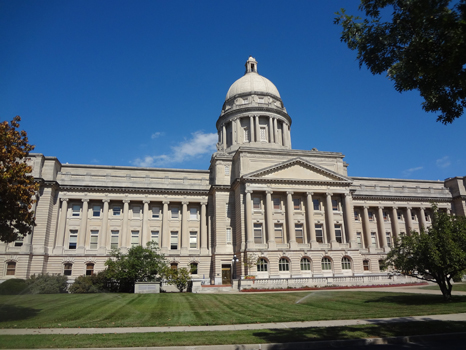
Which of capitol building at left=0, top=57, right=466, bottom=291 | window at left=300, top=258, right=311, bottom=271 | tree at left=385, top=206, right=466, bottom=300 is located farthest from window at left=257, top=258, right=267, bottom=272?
tree at left=385, top=206, right=466, bottom=300

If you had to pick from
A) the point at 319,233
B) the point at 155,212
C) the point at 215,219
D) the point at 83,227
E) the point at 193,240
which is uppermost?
the point at 155,212

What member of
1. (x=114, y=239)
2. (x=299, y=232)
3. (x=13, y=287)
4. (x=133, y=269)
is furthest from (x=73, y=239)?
(x=299, y=232)

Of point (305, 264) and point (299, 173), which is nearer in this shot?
point (305, 264)

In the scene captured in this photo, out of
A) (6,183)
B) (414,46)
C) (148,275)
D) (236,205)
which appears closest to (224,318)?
(6,183)

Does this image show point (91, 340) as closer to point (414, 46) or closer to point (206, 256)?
point (414, 46)

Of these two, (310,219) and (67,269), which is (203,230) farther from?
(67,269)

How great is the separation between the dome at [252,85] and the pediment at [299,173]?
26984 millimetres

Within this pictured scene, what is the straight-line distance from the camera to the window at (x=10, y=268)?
45.9 m

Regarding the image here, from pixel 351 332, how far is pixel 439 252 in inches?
510

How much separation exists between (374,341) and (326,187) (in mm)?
40681

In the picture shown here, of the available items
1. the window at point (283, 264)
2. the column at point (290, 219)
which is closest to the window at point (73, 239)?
the window at point (283, 264)

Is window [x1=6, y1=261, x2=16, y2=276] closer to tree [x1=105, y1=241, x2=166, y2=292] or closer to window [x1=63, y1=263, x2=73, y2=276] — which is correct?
window [x1=63, y1=263, x2=73, y2=276]

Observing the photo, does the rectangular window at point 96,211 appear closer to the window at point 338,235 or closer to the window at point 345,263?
the window at point 338,235

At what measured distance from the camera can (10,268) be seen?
46.0m
